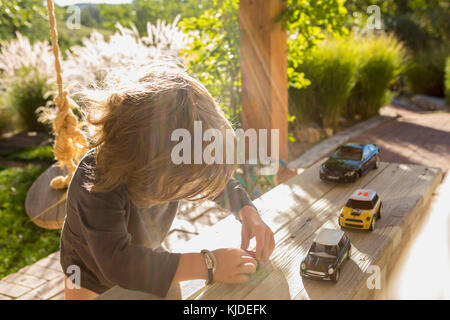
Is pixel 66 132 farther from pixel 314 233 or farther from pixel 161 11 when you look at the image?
pixel 161 11

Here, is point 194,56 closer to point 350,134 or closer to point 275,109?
point 275,109

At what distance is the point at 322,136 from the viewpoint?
19.1 feet

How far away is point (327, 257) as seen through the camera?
118cm

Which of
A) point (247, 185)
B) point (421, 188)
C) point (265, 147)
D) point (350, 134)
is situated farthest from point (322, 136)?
point (421, 188)

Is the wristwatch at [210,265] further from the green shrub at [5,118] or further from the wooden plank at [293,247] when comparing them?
the green shrub at [5,118]

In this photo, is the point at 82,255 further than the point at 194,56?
No

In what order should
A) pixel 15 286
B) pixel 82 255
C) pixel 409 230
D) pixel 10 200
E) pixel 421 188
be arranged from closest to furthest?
pixel 82 255, pixel 409 230, pixel 421 188, pixel 15 286, pixel 10 200

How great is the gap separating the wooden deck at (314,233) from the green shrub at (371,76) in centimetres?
480

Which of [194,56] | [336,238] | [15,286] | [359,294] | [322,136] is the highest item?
[194,56]

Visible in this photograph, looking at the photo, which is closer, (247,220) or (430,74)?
(247,220)

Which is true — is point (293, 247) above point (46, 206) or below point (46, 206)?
above

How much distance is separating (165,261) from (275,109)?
8.31 feet

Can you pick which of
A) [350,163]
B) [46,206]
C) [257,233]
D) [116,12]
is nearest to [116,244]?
[257,233]

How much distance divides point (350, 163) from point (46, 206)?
173 centimetres
